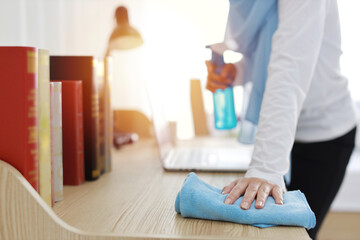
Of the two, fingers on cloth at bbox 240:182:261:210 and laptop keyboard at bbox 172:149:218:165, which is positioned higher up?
fingers on cloth at bbox 240:182:261:210

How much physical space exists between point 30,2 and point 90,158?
626mm

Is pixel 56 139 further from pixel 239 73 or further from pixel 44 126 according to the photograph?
pixel 239 73

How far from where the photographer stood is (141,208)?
81cm

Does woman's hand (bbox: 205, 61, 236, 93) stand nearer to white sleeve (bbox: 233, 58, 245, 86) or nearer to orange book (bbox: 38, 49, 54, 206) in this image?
white sleeve (bbox: 233, 58, 245, 86)

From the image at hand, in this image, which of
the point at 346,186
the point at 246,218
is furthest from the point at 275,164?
the point at 346,186

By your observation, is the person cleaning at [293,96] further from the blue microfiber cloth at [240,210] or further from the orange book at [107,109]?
the orange book at [107,109]

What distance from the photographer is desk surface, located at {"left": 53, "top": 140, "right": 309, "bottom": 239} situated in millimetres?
668

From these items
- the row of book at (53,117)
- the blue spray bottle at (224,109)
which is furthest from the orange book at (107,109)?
the blue spray bottle at (224,109)

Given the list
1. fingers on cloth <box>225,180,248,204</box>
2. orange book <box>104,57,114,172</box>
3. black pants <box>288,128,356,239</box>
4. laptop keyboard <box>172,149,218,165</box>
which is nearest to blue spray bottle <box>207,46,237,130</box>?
laptop keyboard <box>172,149,218,165</box>

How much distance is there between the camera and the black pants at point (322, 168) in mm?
1141

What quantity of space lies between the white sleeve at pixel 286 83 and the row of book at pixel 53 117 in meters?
0.38

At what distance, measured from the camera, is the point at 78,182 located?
0.99 meters

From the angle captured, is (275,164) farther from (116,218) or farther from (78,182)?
(78,182)

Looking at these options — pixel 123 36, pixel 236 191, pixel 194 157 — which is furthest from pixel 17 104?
pixel 123 36
